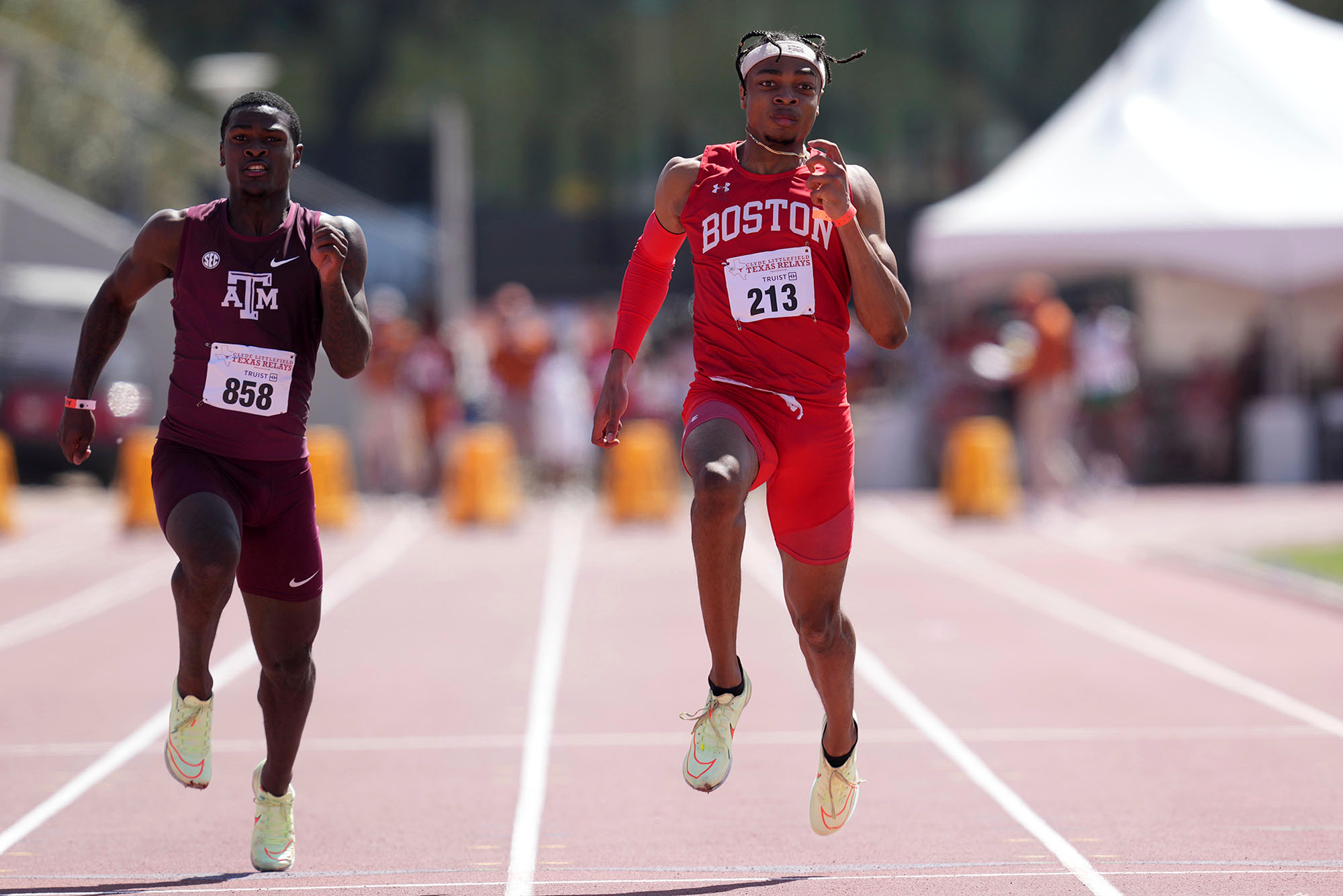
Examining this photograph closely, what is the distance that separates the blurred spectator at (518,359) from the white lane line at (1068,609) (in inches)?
154

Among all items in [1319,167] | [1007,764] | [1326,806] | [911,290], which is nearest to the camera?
[1326,806]

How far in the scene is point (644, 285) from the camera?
18.6ft

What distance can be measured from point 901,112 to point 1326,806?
3301 cm

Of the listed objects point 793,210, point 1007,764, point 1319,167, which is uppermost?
point 1319,167

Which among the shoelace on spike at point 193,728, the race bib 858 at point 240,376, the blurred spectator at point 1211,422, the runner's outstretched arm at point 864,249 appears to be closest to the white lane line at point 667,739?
the shoelace on spike at point 193,728

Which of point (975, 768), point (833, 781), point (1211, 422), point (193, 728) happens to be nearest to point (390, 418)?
point (1211, 422)

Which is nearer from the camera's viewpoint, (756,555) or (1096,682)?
(1096,682)

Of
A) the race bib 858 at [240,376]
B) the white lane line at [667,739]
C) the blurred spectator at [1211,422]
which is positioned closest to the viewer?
the race bib 858 at [240,376]

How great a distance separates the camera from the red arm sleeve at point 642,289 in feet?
18.4

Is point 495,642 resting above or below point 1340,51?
below

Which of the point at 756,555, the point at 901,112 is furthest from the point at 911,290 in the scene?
the point at 756,555

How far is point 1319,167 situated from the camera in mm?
19891

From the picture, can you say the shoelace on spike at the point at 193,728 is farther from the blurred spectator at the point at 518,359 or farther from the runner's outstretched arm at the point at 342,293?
the blurred spectator at the point at 518,359

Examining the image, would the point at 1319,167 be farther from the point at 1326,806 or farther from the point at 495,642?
the point at 1326,806
